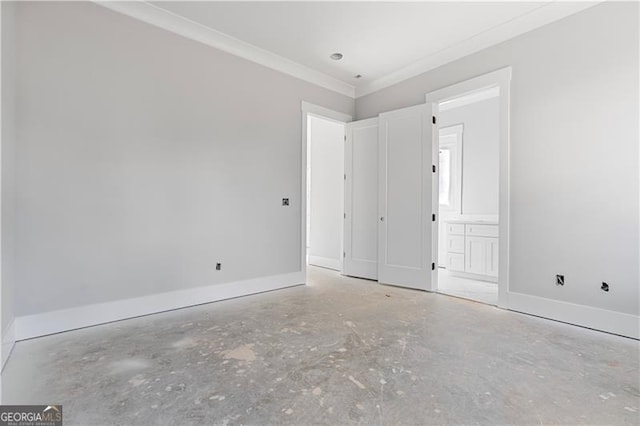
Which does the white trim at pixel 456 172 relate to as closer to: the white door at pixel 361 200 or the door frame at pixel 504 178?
the white door at pixel 361 200

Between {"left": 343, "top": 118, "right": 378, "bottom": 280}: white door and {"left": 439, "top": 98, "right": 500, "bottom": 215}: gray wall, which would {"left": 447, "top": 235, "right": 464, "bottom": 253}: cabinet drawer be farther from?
{"left": 343, "top": 118, "right": 378, "bottom": 280}: white door

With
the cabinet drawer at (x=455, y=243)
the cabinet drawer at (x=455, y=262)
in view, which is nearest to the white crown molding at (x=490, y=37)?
the cabinet drawer at (x=455, y=243)

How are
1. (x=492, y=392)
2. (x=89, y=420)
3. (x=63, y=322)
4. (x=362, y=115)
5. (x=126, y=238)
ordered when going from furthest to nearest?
(x=362, y=115)
(x=126, y=238)
(x=63, y=322)
(x=492, y=392)
(x=89, y=420)

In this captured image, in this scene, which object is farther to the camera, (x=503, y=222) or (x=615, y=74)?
(x=503, y=222)

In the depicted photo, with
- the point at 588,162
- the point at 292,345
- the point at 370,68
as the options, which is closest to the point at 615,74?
the point at 588,162

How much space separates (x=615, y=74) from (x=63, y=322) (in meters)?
5.10

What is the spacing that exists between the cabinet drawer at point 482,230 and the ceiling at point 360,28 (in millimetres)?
2419

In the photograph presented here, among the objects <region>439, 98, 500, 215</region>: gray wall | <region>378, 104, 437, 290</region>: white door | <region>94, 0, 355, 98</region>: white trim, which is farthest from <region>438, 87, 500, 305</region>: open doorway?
<region>94, 0, 355, 98</region>: white trim

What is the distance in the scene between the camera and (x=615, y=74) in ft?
8.57

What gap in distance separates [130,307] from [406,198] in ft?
11.2

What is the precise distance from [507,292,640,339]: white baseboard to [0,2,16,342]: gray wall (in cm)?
427

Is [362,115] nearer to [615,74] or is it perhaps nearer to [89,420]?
[615,74]

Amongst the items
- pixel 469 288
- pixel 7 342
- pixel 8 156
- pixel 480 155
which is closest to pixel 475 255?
pixel 469 288

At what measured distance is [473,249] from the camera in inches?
187
